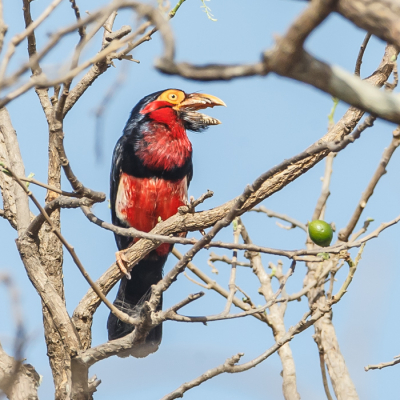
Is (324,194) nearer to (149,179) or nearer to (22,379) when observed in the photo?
(149,179)

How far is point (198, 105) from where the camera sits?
4.97 metres

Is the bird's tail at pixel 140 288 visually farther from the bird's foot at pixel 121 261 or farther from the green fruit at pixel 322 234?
the green fruit at pixel 322 234

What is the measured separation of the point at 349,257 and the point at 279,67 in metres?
2.18

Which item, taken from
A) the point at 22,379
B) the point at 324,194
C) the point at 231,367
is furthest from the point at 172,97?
the point at 231,367

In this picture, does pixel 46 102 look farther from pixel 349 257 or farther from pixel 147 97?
pixel 349 257

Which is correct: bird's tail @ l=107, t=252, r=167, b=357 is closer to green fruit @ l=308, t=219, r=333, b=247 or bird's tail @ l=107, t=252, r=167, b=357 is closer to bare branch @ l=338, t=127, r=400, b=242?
bare branch @ l=338, t=127, r=400, b=242

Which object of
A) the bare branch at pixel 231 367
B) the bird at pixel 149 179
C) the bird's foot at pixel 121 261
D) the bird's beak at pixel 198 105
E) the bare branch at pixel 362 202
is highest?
the bird's beak at pixel 198 105

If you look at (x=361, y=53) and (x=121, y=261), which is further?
(x=121, y=261)

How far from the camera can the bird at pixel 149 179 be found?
4602mm

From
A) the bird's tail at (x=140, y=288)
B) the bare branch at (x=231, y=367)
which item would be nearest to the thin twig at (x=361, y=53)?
the bare branch at (x=231, y=367)

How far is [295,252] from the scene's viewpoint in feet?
7.96

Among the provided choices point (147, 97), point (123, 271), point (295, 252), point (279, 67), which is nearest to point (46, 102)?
point (123, 271)

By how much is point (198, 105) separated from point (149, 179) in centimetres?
82

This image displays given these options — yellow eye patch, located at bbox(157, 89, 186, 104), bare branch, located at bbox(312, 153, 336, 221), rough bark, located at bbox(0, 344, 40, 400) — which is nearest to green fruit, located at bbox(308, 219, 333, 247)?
bare branch, located at bbox(312, 153, 336, 221)
